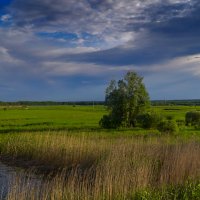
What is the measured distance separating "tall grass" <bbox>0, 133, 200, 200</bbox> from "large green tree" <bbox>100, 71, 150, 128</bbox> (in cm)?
2428

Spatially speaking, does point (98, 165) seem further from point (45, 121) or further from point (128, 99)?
point (45, 121)

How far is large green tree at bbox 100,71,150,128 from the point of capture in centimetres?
4889

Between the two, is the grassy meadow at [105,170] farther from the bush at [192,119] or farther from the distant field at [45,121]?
the bush at [192,119]

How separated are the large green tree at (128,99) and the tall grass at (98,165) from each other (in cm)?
Answer: 2428

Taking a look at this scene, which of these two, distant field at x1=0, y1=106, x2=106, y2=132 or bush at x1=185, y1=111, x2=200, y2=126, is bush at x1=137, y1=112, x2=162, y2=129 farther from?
bush at x1=185, y1=111, x2=200, y2=126

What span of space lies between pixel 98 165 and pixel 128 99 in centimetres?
3436

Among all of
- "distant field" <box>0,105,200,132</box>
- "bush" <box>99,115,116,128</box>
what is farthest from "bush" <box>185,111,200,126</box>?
"bush" <box>99,115,116,128</box>

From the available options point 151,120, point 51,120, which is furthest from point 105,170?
point 51,120

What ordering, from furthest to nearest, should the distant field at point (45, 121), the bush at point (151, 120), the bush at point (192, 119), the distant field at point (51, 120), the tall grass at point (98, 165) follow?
the bush at point (192, 119) < the distant field at point (45, 121) < the distant field at point (51, 120) < the bush at point (151, 120) < the tall grass at point (98, 165)

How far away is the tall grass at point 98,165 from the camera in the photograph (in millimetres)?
11688

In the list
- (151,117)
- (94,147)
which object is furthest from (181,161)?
(151,117)

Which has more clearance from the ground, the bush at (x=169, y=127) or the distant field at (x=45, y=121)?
the bush at (x=169, y=127)

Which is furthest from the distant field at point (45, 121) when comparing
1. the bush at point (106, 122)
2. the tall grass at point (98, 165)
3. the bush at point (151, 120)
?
the tall grass at point (98, 165)

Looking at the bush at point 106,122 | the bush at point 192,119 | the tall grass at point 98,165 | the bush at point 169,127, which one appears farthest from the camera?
the bush at point 192,119
